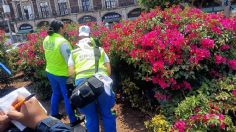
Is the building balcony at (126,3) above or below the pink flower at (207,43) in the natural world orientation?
below

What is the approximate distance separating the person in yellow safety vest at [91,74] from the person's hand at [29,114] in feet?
5.40

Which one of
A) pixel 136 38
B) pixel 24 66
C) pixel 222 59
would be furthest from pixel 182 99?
pixel 24 66

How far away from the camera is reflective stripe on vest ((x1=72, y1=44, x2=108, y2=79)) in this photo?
357 centimetres

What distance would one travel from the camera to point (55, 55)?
4.36 metres

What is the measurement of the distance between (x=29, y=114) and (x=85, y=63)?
1885 millimetres

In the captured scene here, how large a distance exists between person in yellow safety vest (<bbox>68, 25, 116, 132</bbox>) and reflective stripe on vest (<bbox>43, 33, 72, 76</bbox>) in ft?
2.16

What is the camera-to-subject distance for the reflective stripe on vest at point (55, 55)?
428cm

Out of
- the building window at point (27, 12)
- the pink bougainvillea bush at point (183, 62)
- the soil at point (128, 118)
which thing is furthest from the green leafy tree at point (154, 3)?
the building window at point (27, 12)

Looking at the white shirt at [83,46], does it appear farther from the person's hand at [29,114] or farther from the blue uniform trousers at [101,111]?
the person's hand at [29,114]

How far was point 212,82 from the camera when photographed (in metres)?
3.65

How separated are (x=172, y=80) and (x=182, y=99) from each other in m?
0.31

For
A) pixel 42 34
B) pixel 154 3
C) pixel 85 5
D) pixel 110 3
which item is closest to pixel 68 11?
pixel 85 5

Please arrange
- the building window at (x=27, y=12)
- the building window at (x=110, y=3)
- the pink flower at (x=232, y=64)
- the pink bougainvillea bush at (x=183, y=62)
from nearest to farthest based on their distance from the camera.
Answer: the pink bougainvillea bush at (x=183, y=62) → the pink flower at (x=232, y=64) → the building window at (x=110, y=3) → the building window at (x=27, y=12)

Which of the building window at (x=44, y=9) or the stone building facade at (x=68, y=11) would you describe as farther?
the building window at (x=44, y=9)
